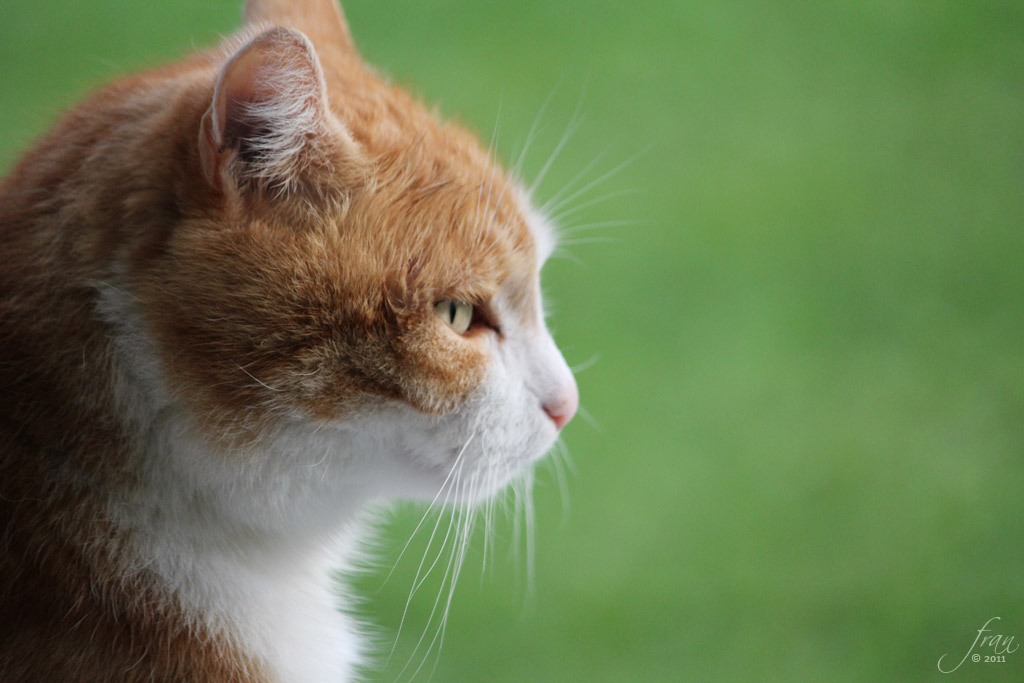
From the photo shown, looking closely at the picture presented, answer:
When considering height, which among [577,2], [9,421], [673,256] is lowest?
[9,421]

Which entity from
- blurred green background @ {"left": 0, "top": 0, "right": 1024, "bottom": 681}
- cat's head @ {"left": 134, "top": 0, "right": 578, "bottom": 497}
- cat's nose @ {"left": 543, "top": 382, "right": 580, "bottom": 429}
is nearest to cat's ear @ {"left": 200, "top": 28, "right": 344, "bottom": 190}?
cat's head @ {"left": 134, "top": 0, "right": 578, "bottom": 497}

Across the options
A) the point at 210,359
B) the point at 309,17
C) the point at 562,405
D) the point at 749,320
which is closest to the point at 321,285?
the point at 210,359

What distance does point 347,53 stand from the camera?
1.11 meters

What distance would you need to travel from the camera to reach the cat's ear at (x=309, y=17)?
102cm

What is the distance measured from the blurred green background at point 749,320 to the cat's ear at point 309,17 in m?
0.34

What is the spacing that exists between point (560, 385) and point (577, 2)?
186cm

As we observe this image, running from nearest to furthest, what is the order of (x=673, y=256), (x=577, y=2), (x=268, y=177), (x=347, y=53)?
(x=268, y=177) < (x=347, y=53) < (x=673, y=256) < (x=577, y=2)

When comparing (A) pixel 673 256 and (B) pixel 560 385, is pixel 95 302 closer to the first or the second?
(B) pixel 560 385

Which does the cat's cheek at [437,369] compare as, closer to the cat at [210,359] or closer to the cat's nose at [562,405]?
the cat at [210,359]

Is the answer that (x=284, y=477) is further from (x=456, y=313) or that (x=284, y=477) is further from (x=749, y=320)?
(x=749, y=320)

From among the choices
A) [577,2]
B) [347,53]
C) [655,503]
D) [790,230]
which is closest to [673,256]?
[790,230]

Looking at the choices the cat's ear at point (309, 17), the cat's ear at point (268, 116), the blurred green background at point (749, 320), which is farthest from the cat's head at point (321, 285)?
the blurred green background at point (749, 320)

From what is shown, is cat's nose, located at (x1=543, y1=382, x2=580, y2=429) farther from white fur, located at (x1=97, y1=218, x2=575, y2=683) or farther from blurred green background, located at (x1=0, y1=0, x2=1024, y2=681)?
blurred green background, located at (x1=0, y1=0, x2=1024, y2=681)

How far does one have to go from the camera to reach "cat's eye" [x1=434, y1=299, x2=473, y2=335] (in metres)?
0.90
